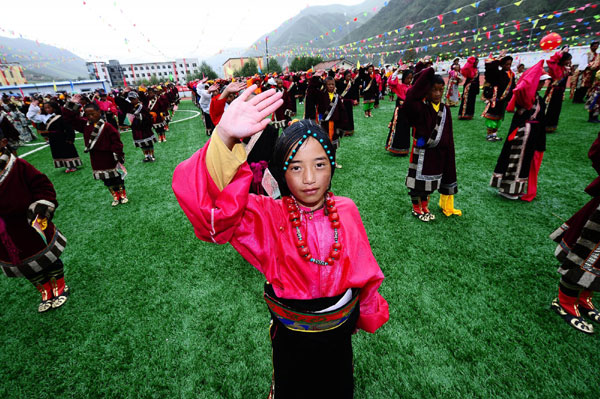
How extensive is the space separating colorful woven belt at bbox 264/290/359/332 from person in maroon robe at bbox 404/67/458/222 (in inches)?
116

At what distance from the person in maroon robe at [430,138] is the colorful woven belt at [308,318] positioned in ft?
9.63

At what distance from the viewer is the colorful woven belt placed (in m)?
1.25

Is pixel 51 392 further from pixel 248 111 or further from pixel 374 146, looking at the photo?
pixel 374 146

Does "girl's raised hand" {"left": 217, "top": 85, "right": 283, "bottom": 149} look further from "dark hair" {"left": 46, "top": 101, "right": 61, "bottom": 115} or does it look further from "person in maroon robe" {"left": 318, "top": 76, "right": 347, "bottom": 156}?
"dark hair" {"left": 46, "top": 101, "right": 61, "bottom": 115}

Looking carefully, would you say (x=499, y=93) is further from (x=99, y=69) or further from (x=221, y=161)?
(x=99, y=69)

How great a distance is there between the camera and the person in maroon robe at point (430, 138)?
3.38 metres

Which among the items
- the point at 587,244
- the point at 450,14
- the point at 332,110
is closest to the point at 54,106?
the point at 332,110

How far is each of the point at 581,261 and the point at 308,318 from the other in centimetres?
246

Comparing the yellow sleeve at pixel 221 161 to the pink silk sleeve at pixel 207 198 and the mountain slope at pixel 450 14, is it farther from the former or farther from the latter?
the mountain slope at pixel 450 14

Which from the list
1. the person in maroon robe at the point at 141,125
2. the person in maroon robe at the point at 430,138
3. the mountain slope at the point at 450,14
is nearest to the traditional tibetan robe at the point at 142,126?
the person in maroon robe at the point at 141,125

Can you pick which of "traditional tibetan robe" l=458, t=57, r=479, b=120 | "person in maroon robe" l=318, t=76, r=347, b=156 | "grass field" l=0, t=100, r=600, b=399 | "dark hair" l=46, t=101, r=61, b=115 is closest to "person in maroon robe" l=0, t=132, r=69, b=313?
"grass field" l=0, t=100, r=600, b=399

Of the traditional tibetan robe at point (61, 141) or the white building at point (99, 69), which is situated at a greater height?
the white building at point (99, 69)

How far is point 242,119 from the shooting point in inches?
39.1

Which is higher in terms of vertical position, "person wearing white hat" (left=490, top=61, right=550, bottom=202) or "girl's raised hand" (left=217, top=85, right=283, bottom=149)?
"girl's raised hand" (left=217, top=85, right=283, bottom=149)
